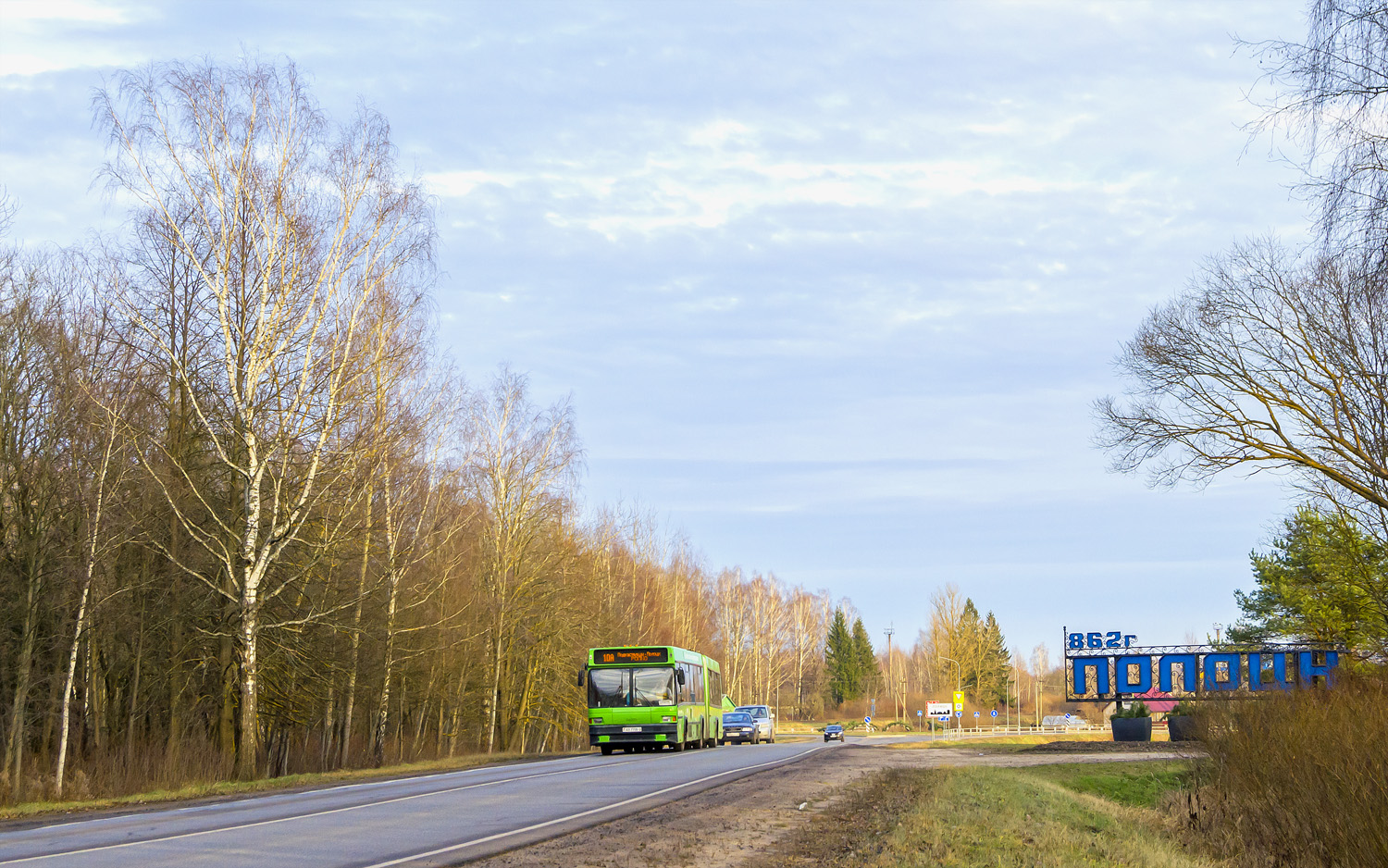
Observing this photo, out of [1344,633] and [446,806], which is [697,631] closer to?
[1344,633]

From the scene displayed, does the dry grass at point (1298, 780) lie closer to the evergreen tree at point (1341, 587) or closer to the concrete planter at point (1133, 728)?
the evergreen tree at point (1341, 587)

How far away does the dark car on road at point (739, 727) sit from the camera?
5950 cm

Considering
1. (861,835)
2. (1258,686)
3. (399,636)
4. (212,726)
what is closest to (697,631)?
(399,636)

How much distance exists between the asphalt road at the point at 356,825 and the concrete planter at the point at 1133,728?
3034 cm

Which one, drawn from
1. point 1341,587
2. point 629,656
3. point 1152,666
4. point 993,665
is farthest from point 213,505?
point 993,665

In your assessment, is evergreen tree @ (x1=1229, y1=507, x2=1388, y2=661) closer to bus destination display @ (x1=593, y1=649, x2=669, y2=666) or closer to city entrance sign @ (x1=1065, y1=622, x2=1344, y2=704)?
city entrance sign @ (x1=1065, y1=622, x2=1344, y2=704)

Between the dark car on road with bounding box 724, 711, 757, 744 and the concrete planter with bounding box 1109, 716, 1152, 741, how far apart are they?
1896 centimetres

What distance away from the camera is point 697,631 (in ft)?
318

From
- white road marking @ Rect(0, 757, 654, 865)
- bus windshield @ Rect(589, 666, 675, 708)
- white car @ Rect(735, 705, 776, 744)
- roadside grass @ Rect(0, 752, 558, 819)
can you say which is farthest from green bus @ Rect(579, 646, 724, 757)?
white car @ Rect(735, 705, 776, 744)

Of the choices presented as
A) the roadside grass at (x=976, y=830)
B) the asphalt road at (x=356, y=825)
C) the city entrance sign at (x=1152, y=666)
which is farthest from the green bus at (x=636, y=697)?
the city entrance sign at (x=1152, y=666)

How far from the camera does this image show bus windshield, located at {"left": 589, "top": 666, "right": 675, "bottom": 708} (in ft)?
127

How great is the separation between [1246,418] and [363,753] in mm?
27384

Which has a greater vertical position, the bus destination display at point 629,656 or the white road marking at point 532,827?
the bus destination display at point 629,656

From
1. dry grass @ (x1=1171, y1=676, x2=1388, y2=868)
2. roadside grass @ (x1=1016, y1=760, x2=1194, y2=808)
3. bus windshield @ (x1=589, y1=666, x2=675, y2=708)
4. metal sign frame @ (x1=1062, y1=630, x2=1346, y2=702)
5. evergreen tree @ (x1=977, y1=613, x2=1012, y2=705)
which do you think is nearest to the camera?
dry grass @ (x1=1171, y1=676, x2=1388, y2=868)
